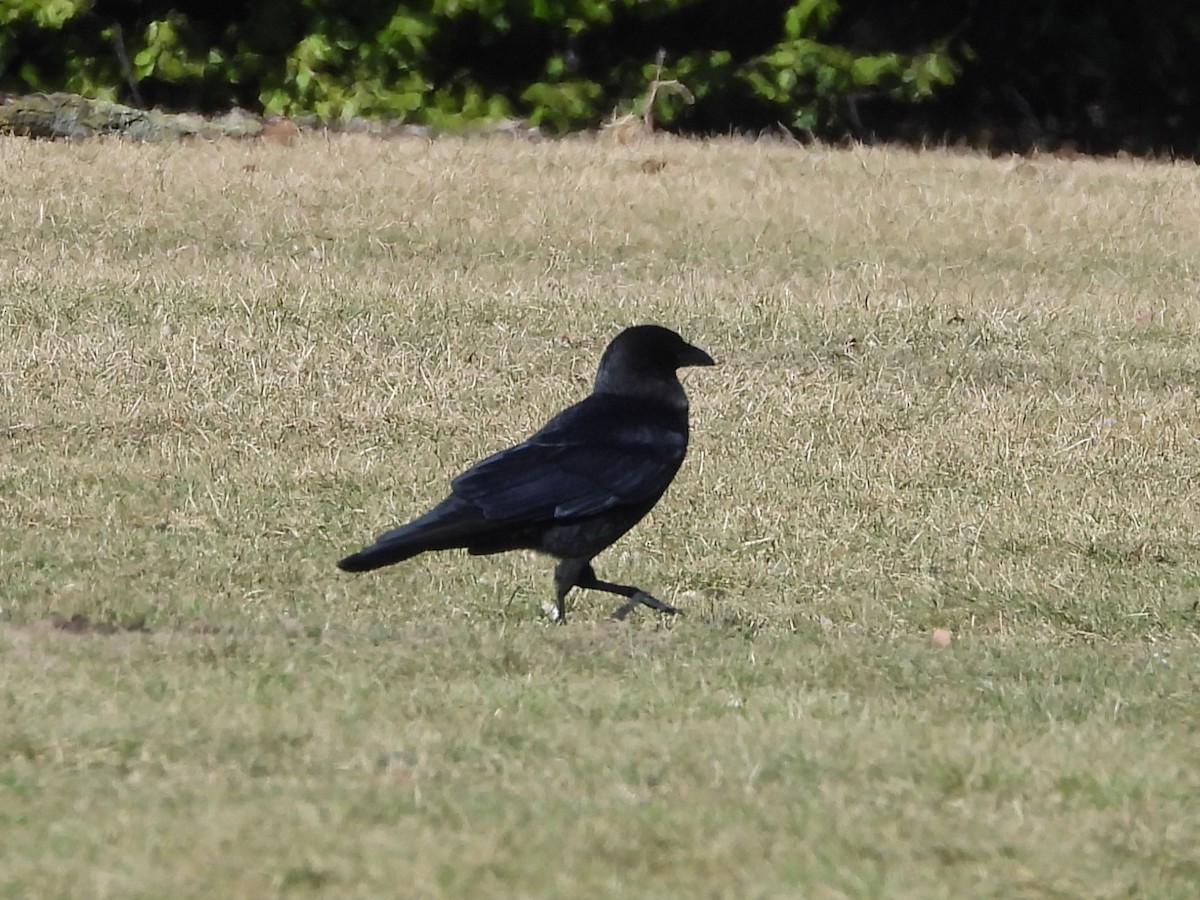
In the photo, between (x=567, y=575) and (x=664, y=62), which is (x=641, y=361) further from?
(x=664, y=62)

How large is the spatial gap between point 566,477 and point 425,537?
0.60m

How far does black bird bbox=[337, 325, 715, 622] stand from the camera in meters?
7.45

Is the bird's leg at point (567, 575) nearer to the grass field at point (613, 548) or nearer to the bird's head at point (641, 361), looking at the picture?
the grass field at point (613, 548)

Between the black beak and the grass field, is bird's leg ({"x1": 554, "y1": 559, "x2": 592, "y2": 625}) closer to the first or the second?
the grass field

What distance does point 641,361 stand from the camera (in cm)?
833

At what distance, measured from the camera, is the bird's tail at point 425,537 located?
728cm

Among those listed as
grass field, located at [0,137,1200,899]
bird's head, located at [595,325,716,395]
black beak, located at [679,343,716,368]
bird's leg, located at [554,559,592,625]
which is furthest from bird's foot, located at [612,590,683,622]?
black beak, located at [679,343,716,368]

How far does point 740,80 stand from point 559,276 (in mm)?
13538

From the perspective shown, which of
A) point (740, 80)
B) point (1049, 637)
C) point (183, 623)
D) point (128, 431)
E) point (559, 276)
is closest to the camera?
point (183, 623)

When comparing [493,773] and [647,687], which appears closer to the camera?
[493,773]

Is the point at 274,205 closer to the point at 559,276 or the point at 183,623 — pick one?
the point at 559,276

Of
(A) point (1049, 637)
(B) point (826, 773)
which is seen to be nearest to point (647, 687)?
(B) point (826, 773)

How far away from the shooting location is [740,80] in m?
29.8

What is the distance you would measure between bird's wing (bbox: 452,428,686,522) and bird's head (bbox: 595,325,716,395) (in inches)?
15.2
